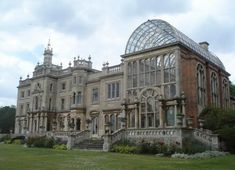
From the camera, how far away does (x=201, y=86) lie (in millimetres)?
32719

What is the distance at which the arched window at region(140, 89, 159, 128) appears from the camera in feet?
101

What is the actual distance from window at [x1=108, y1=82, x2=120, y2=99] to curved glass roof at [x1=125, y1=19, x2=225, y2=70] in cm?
513

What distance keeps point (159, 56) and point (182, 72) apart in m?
3.06

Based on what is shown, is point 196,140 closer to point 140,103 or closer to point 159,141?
point 159,141

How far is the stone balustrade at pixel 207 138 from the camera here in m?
24.0

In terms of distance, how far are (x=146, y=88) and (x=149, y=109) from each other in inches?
89.3

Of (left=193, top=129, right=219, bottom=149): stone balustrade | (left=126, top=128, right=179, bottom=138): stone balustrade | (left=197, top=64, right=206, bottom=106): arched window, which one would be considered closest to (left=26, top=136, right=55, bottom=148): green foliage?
(left=126, top=128, right=179, bottom=138): stone balustrade

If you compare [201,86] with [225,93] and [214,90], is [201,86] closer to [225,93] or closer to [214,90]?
[214,90]

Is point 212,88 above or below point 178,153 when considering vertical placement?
above

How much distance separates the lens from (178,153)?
2155cm

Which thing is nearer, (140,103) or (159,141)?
(159,141)

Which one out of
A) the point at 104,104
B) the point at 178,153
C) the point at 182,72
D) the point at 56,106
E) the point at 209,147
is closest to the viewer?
the point at 178,153

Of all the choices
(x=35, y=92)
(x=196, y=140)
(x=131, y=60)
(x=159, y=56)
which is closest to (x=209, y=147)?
(x=196, y=140)

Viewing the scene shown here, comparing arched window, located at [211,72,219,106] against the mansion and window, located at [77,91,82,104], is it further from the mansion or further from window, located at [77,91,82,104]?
window, located at [77,91,82,104]
